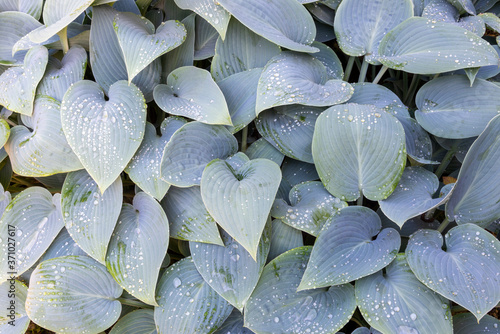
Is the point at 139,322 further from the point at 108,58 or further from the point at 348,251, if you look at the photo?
the point at 108,58

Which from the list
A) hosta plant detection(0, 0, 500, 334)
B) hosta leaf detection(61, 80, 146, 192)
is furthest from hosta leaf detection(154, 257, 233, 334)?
hosta leaf detection(61, 80, 146, 192)

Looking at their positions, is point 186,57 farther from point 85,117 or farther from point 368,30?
point 368,30

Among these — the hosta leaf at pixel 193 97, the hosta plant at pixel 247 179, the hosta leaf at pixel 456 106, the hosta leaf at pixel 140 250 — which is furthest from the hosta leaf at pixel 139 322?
the hosta leaf at pixel 456 106

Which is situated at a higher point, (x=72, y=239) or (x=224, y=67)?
(x=224, y=67)

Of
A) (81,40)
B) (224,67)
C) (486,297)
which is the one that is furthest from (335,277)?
(81,40)

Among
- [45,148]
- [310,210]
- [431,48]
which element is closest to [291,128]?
[310,210]

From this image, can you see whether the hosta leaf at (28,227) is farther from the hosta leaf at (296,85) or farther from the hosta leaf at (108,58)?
the hosta leaf at (296,85)
